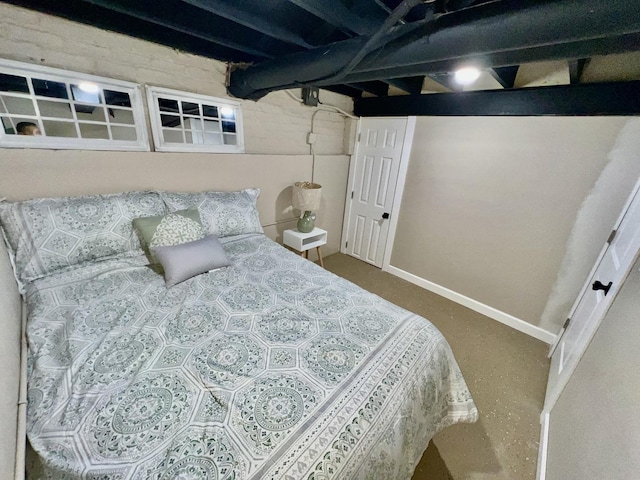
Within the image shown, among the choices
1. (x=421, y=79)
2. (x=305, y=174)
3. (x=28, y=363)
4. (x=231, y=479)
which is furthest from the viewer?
(x=305, y=174)

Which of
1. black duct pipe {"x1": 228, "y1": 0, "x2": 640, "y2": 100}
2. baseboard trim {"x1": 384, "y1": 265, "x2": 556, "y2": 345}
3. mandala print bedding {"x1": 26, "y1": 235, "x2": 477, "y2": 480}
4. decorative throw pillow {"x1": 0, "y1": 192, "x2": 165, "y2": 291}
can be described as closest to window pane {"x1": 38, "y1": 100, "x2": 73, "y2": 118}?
decorative throw pillow {"x1": 0, "y1": 192, "x2": 165, "y2": 291}

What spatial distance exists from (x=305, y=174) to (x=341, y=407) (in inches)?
93.8

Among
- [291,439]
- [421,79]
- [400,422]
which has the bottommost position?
[400,422]

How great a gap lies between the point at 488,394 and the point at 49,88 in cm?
335

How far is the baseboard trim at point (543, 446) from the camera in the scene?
1243 mm

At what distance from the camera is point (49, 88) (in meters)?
1.47

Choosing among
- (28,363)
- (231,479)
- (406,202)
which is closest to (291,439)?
(231,479)

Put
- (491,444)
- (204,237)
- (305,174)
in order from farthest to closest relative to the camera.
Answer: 1. (305,174)
2. (204,237)
3. (491,444)

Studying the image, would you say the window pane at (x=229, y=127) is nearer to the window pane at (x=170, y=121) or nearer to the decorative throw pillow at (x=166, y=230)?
the window pane at (x=170, y=121)

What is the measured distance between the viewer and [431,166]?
264 centimetres

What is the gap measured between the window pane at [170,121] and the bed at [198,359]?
2.15 ft

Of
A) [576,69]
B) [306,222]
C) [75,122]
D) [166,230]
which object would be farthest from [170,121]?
[576,69]

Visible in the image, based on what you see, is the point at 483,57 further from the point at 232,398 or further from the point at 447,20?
the point at 232,398

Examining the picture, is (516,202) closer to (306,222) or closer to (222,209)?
(306,222)
